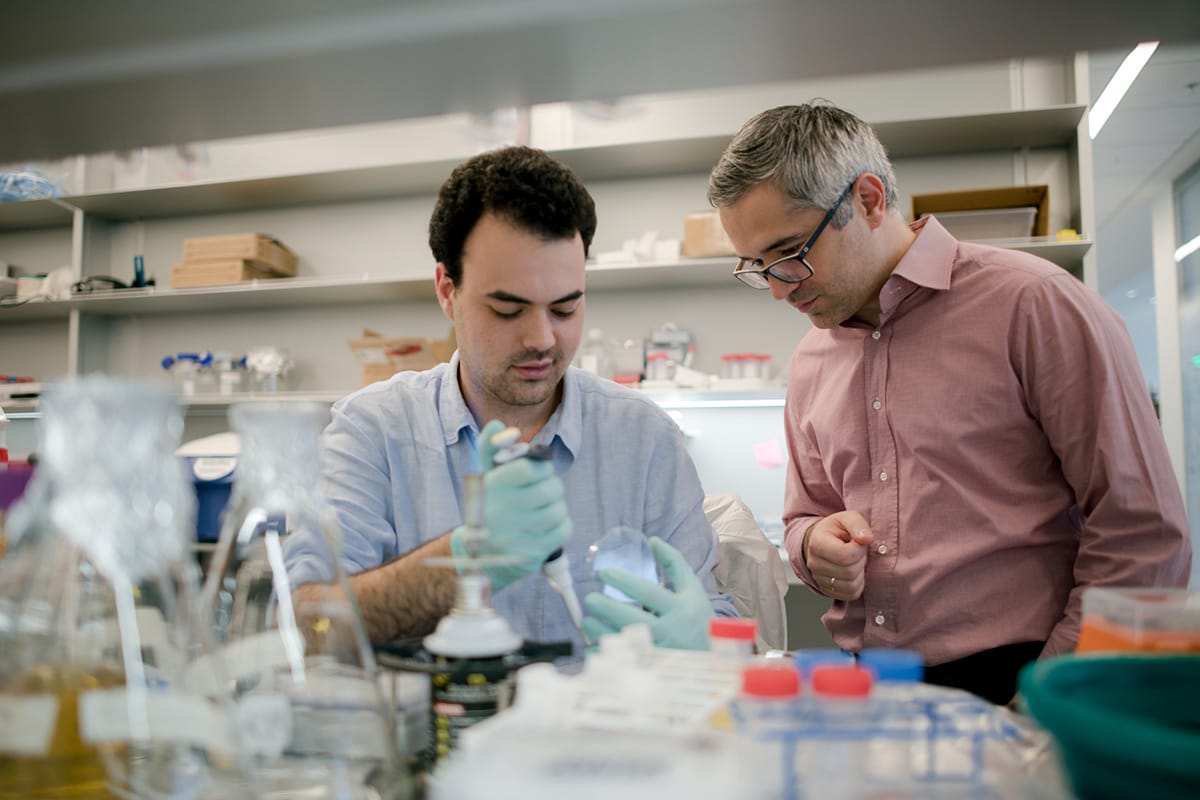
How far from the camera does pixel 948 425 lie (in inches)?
57.5

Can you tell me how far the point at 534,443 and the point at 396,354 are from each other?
2113mm

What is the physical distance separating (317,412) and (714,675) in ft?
1.03

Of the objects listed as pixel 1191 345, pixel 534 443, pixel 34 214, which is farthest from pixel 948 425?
pixel 34 214

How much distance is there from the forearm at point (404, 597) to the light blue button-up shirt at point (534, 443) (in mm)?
261

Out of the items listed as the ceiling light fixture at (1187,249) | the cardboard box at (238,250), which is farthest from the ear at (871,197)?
the ceiling light fixture at (1187,249)

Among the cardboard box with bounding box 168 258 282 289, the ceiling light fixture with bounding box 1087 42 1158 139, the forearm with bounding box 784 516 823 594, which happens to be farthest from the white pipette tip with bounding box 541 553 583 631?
the cardboard box with bounding box 168 258 282 289

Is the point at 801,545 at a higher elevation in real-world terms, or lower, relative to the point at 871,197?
lower

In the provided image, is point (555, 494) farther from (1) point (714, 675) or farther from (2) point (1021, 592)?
(2) point (1021, 592)

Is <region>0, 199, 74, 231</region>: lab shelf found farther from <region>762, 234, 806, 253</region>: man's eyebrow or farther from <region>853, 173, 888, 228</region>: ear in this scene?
<region>853, 173, 888, 228</region>: ear

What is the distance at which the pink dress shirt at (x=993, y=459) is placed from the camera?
1.31 m

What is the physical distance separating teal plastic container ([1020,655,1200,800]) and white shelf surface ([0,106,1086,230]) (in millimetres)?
2973

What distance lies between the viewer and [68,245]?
4.42 m

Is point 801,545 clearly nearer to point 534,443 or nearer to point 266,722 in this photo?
point 534,443

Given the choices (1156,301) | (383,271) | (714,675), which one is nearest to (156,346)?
(383,271)
